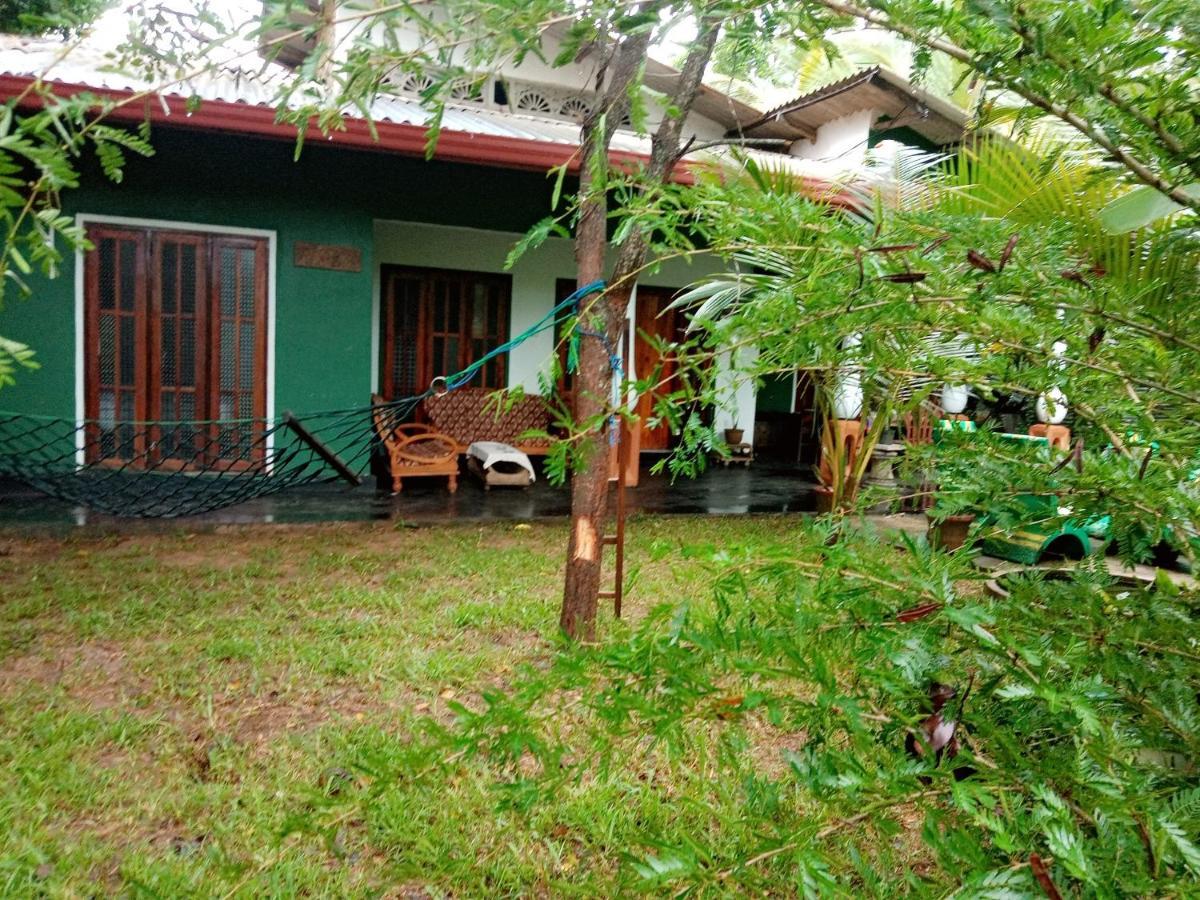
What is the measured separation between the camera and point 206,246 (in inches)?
244

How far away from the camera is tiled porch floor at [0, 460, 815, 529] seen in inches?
212

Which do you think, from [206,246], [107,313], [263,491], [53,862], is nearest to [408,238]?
[206,246]

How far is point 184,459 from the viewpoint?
608 cm

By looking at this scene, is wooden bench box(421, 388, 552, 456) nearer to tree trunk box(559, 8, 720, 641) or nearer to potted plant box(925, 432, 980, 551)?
tree trunk box(559, 8, 720, 641)

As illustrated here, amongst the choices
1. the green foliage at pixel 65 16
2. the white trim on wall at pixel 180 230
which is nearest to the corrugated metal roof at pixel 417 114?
the white trim on wall at pixel 180 230

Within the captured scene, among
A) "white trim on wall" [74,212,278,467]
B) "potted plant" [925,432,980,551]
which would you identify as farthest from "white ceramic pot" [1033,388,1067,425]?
"white trim on wall" [74,212,278,467]

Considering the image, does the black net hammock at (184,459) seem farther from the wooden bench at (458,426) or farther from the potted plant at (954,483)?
the potted plant at (954,483)

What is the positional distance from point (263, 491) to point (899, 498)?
160 inches

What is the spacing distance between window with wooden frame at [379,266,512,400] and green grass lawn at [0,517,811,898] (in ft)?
12.1

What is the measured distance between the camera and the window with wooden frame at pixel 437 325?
8.30m

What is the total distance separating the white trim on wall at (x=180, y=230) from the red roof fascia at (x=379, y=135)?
716 millimetres

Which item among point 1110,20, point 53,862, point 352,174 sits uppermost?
point 352,174

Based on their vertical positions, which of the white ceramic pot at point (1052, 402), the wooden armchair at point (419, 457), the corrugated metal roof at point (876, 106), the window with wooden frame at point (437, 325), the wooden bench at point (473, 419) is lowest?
the wooden armchair at point (419, 457)

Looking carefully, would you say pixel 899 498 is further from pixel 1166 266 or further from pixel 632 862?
pixel 632 862
